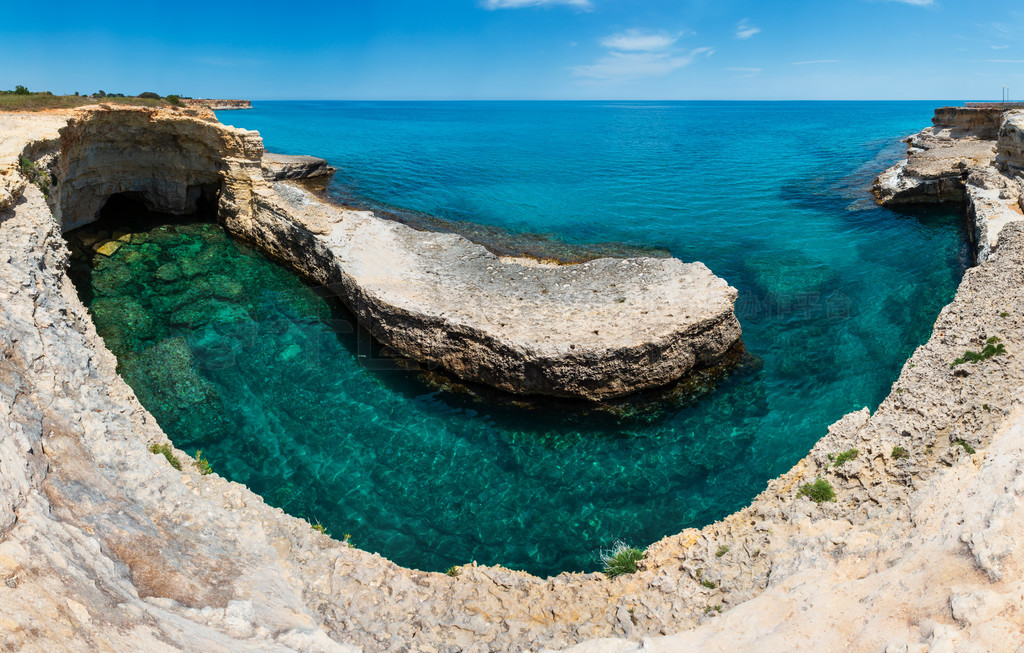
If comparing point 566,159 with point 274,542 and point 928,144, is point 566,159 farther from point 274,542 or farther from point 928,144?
point 274,542

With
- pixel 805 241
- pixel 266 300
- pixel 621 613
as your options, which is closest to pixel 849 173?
pixel 805 241

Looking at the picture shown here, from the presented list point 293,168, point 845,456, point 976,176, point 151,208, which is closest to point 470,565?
point 845,456

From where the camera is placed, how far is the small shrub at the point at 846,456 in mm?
8648

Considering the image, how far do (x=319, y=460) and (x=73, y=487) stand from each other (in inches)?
219

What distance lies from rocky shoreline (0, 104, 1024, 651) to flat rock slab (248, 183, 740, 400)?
13.8 ft

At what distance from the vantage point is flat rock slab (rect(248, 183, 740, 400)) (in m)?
12.8

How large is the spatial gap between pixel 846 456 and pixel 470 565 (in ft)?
19.2

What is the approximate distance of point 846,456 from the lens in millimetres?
8688

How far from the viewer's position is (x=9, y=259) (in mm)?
10219

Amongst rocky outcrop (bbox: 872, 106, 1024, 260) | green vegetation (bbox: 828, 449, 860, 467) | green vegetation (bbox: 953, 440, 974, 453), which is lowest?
green vegetation (bbox: 828, 449, 860, 467)

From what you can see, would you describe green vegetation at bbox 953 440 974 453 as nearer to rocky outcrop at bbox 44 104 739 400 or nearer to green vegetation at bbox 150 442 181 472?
rocky outcrop at bbox 44 104 739 400

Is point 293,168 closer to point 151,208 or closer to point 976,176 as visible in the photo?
point 151,208

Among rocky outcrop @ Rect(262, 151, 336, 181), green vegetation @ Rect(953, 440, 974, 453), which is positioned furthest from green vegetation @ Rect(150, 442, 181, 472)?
rocky outcrop @ Rect(262, 151, 336, 181)

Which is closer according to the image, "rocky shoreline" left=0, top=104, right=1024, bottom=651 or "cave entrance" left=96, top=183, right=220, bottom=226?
"rocky shoreline" left=0, top=104, right=1024, bottom=651
